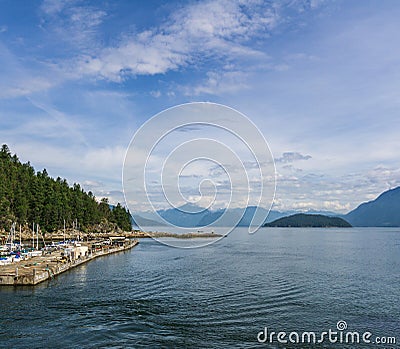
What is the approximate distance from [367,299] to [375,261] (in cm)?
4287

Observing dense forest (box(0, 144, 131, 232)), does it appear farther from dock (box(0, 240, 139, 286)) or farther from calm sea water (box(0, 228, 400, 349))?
calm sea water (box(0, 228, 400, 349))

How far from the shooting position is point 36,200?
409 ft

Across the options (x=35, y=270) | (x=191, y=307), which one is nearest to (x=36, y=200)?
(x=35, y=270)

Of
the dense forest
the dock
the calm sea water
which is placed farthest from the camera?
the dense forest

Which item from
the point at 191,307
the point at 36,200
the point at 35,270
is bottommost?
the point at 191,307

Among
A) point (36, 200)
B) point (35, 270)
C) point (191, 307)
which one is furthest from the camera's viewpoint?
point (36, 200)

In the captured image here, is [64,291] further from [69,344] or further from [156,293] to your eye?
[69,344]

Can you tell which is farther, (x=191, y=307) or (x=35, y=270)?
(x=35, y=270)

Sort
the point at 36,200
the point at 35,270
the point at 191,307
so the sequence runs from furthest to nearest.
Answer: the point at 36,200 < the point at 35,270 < the point at 191,307

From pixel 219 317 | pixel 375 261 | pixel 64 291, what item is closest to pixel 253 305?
pixel 219 317

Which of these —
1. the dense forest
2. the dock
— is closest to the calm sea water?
the dock

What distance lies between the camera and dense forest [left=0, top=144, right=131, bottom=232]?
117 meters

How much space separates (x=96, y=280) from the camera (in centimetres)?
5509

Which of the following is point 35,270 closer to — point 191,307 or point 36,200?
point 191,307
